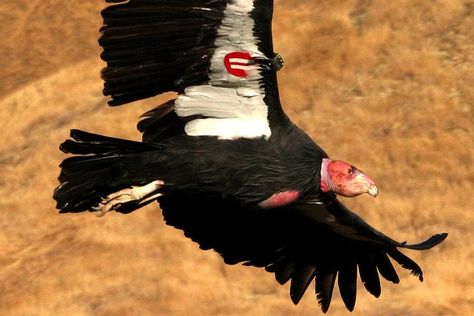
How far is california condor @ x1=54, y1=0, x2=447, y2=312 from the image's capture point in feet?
38.2

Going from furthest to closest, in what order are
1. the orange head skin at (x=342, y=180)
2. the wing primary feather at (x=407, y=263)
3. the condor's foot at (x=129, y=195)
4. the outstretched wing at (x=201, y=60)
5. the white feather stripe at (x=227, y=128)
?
the wing primary feather at (x=407, y=263) → the orange head skin at (x=342, y=180) → the white feather stripe at (x=227, y=128) → the condor's foot at (x=129, y=195) → the outstretched wing at (x=201, y=60)

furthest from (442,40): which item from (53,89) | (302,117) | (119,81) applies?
(119,81)

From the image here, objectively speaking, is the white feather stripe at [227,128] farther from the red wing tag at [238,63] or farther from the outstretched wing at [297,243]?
the outstretched wing at [297,243]

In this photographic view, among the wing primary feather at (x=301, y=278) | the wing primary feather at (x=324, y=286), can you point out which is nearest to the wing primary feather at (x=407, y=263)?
the wing primary feather at (x=324, y=286)

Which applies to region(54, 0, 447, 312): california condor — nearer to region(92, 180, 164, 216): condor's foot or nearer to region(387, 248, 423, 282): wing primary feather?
region(92, 180, 164, 216): condor's foot

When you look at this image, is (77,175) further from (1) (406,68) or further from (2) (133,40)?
(1) (406,68)

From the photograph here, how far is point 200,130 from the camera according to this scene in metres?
12.1

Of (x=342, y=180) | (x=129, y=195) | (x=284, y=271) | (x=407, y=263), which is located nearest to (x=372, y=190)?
(x=342, y=180)

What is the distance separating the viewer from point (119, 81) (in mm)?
11844

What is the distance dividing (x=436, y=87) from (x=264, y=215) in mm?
3790

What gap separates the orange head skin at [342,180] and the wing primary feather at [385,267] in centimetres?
103

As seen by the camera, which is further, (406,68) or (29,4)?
(29,4)

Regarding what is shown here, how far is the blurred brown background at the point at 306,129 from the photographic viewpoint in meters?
14.7

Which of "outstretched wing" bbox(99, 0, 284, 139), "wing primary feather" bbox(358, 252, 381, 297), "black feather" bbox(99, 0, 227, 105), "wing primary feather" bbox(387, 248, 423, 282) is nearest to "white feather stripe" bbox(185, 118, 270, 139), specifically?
"outstretched wing" bbox(99, 0, 284, 139)
